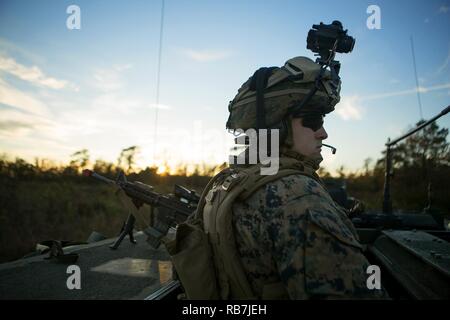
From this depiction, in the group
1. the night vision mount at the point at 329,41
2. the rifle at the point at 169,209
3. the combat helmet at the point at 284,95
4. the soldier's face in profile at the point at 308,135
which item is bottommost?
the rifle at the point at 169,209

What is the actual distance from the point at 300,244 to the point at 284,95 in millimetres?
864

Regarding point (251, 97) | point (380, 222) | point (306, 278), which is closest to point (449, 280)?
point (306, 278)

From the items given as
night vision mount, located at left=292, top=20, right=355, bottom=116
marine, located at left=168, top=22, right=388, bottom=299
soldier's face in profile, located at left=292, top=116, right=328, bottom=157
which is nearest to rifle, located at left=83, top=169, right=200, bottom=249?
marine, located at left=168, top=22, right=388, bottom=299

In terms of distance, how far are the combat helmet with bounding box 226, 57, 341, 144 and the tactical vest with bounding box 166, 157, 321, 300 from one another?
1.03 ft

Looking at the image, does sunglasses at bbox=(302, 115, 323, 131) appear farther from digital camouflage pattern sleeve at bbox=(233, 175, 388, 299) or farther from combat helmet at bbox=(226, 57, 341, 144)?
digital camouflage pattern sleeve at bbox=(233, 175, 388, 299)

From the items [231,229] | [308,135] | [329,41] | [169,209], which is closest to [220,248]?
[231,229]

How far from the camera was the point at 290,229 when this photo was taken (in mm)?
1226

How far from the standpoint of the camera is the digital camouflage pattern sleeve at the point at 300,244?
3.74 feet

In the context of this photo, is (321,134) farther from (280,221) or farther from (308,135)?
(280,221)

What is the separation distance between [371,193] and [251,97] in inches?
927

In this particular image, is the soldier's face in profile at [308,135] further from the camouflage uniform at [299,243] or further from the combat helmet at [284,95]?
the camouflage uniform at [299,243]

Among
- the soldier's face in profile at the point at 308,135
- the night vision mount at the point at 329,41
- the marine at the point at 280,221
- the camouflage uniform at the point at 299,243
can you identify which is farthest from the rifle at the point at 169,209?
the camouflage uniform at the point at 299,243

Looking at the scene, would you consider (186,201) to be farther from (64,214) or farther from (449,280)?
(64,214)

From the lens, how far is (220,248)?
4.74 feet
